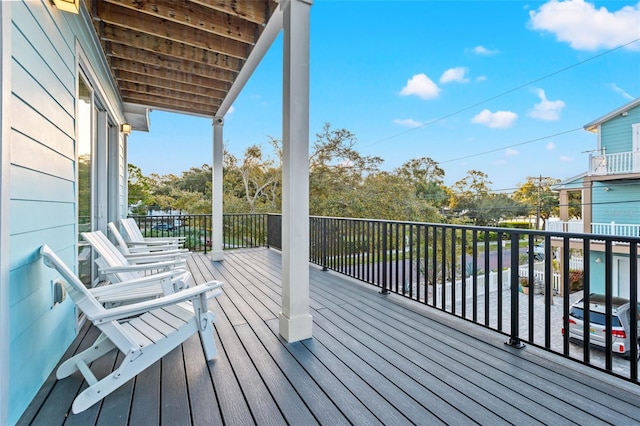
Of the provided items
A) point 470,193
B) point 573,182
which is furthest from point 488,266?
point 470,193

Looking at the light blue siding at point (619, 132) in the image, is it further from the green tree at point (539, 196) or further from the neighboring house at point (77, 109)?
the neighboring house at point (77, 109)

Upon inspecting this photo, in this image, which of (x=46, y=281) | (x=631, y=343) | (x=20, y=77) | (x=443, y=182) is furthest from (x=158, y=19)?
(x=443, y=182)

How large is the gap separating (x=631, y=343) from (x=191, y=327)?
93.9 inches

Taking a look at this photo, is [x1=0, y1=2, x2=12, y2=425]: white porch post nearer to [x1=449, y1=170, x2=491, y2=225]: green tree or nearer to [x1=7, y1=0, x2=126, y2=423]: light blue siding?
[x1=7, y1=0, x2=126, y2=423]: light blue siding

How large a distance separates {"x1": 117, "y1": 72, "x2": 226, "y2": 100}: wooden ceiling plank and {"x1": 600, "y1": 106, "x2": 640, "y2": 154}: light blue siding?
35.6ft

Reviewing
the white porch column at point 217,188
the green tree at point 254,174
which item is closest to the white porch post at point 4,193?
the white porch column at point 217,188

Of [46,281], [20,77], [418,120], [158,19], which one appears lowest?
[46,281]

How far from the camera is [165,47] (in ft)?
10.1

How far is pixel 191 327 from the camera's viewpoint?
5.79 ft

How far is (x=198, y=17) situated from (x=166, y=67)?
Answer: 1.06m

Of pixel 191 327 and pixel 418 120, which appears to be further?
pixel 418 120

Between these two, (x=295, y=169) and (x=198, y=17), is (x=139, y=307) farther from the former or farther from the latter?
(x=198, y=17)

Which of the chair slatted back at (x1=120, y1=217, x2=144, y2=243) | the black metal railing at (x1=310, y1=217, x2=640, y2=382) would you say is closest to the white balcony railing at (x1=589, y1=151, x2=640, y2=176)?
the black metal railing at (x1=310, y1=217, x2=640, y2=382)

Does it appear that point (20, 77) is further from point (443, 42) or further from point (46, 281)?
point (443, 42)
